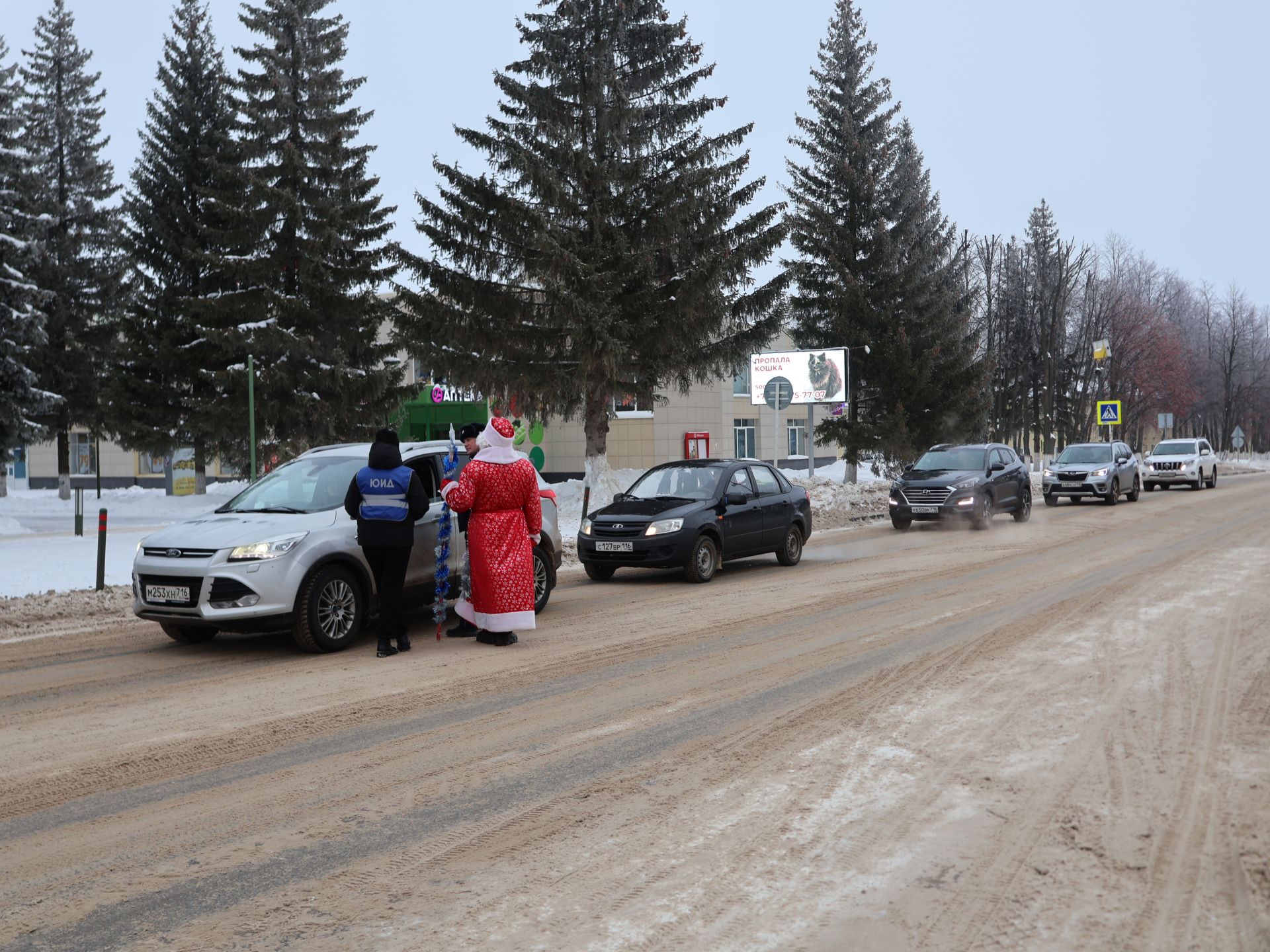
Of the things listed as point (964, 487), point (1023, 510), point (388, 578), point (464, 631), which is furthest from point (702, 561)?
point (1023, 510)

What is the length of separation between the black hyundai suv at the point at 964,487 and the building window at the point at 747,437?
31742 mm

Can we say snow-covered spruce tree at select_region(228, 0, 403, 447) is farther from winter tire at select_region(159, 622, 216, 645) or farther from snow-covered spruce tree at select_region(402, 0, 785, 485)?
winter tire at select_region(159, 622, 216, 645)

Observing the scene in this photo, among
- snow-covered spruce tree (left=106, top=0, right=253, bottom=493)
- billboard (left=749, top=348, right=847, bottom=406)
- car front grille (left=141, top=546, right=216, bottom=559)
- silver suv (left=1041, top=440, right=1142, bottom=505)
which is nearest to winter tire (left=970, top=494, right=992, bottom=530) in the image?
silver suv (left=1041, top=440, right=1142, bottom=505)

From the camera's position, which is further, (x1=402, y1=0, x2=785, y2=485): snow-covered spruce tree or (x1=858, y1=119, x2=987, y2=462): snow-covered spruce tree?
(x1=858, y1=119, x2=987, y2=462): snow-covered spruce tree

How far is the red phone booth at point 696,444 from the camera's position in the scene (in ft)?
155

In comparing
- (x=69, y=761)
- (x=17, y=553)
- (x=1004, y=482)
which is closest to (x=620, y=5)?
(x=1004, y=482)

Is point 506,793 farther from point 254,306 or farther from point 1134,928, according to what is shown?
point 254,306

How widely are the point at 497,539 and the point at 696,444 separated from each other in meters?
38.2

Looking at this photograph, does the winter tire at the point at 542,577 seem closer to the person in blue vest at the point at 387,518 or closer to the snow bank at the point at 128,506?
the person in blue vest at the point at 387,518

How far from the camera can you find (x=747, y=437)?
5666cm

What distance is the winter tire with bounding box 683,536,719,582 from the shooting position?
13.9 meters

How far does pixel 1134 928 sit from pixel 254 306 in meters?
28.5

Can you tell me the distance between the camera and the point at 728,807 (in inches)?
198

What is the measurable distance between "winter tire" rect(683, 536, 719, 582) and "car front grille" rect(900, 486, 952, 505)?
903cm
